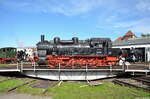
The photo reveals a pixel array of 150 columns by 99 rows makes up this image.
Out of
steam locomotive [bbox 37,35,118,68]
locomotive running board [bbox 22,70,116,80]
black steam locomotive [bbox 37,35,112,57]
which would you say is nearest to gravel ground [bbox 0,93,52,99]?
locomotive running board [bbox 22,70,116,80]

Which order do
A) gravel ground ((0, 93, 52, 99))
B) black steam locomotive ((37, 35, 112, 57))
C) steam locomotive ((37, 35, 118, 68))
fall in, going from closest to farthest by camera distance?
gravel ground ((0, 93, 52, 99)) → steam locomotive ((37, 35, 118, 68)) → black steam locomotive ((37, 35, 112, 57))

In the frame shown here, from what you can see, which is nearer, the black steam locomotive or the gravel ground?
the gravel ground

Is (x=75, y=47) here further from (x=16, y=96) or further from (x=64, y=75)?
(x=16, y=96)

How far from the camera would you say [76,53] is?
1883 centimetres

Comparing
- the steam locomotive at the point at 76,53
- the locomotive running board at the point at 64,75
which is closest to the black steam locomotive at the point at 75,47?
the steam locomotive at the point at 76,53

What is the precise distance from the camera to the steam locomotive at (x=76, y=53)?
1794cm

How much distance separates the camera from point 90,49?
19.0 m

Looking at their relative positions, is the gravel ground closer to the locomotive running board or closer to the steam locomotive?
the locomotive running board

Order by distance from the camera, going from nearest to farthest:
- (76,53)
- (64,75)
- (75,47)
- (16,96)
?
(16,96)
(64,75)
(76,53)
(75,47)

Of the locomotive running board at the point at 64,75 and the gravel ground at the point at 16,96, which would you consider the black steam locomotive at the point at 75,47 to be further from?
the gravel ground at the point at 16,96

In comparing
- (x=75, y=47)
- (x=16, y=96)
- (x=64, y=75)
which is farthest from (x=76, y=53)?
(x=16, y=96)

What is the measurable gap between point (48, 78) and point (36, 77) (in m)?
1.53

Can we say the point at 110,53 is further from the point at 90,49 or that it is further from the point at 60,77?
the point at 60,77

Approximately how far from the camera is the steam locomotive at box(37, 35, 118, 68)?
1794 centimetres
